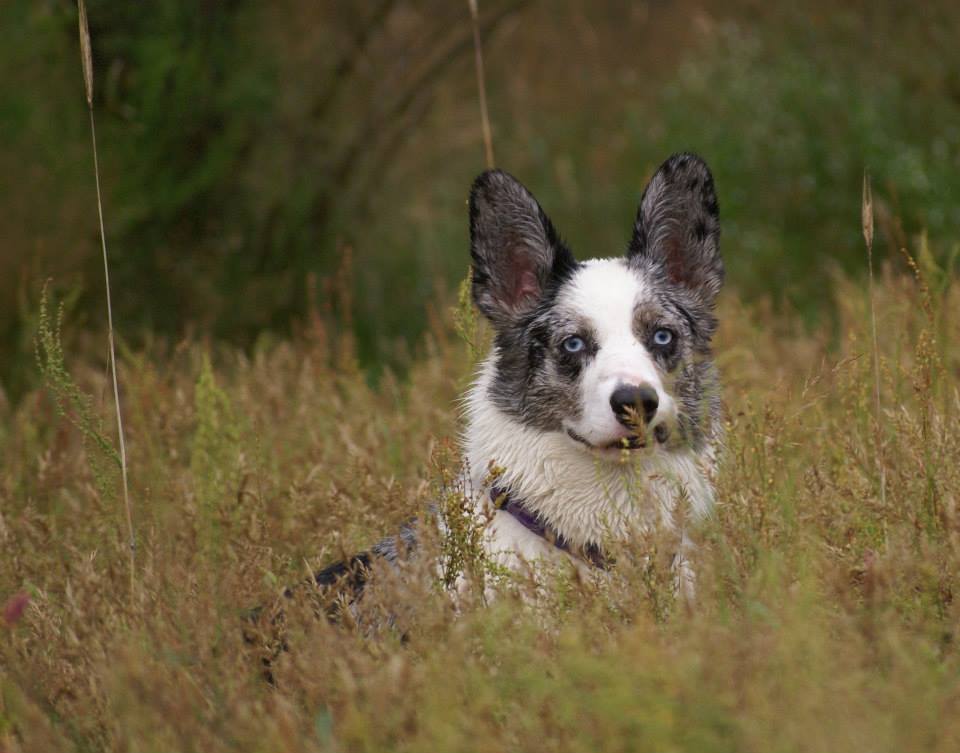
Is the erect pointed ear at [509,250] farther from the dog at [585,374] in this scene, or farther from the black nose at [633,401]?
the black nose at [633,401]

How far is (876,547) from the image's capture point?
365cm

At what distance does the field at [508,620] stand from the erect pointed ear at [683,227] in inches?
20.1

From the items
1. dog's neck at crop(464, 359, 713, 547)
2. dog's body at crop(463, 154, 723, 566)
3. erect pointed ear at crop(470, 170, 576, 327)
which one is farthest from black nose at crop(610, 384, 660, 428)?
erect pointed ear at crop(470, 170, 576, 327)

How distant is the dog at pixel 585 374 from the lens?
3688 mm

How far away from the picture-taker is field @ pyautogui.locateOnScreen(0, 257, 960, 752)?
2377mm

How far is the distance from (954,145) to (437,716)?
802 centimetres

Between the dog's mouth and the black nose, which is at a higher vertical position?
the black nose

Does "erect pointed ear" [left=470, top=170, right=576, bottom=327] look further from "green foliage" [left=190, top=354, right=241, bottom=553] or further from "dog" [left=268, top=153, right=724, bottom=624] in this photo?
"green foliage" [left=190, top=354, right=241, bottom=553]

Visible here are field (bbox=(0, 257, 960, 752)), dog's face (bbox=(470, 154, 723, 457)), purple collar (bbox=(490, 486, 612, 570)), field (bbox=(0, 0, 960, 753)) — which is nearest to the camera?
field (bbox=(0, 257, 960, 752))

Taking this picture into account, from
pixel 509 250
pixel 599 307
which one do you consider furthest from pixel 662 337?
pixel 509 250

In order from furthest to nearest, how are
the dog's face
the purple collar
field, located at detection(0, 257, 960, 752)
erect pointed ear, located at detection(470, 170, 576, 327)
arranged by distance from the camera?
erect pointed ear, located at detection(470, 170, 576, 327) < the dog's face < the purple collar < field, located at detection(0, 257, 960, 752)

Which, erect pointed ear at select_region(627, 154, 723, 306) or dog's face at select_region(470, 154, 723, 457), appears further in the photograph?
erect pointed ear at select_region(627, 154, 723, 306)

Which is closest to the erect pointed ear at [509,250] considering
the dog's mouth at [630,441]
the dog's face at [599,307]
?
the dog's face at [599,307]

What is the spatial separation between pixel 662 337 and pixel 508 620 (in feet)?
4.38
